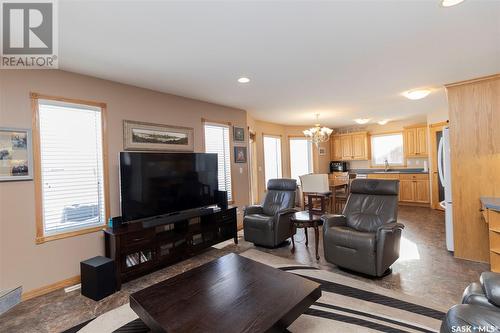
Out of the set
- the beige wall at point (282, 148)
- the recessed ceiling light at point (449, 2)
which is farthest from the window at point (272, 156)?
the recessed ceiling light at point (449, 2)

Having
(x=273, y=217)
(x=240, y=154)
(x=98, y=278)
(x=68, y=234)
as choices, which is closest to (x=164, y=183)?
(x=68, y=234)

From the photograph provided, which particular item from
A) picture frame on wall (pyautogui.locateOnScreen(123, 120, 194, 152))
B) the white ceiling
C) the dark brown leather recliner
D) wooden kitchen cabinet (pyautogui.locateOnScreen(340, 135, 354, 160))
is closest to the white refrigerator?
the white ceiling

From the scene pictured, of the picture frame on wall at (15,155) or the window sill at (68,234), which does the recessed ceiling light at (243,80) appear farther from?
the window sill at (68,234)

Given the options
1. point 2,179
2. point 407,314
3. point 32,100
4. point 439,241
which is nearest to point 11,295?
point 2,179

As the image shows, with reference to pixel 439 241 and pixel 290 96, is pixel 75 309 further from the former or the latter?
pixel 439 241

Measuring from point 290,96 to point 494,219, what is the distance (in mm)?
3173

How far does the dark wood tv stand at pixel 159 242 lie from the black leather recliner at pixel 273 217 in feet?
1.40

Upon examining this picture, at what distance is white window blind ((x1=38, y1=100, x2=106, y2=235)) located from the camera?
2820 millimetres

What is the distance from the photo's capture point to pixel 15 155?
2557 mm

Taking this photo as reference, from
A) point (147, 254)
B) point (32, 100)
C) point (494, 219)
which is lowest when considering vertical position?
point (147, 254)

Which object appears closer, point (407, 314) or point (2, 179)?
point (407, 314)

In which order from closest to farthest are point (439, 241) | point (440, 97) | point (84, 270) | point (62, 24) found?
point (62, 24)
point (84, 270)
point (439, 241)
point (440, 97)

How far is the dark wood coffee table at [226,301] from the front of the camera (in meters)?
1.53

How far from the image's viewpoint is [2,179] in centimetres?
249
